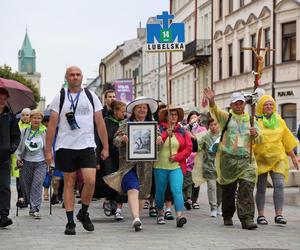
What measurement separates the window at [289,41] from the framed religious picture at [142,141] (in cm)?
2846

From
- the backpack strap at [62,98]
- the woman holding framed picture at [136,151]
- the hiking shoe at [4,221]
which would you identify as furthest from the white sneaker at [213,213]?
the backpack strap at [62,98]

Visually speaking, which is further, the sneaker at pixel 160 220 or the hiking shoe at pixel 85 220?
the sneaker at pixel 160 220

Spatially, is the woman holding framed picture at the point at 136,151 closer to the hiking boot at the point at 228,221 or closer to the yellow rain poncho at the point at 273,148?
the hiking boot at the point at 228,221

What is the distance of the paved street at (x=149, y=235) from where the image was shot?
8.62 m

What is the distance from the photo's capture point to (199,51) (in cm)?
5353

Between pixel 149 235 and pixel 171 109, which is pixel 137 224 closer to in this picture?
pixel 149 235

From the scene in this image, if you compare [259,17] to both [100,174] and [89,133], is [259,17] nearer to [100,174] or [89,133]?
[100,174]

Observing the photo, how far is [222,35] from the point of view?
49.5 meters

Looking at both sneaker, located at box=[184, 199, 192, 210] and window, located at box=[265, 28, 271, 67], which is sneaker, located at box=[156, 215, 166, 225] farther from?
window, located at box=[265, 28, 271, 67]

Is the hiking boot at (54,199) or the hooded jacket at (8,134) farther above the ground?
the hooded jacket at (8,134)

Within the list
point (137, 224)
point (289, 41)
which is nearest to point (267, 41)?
point (289, 41)

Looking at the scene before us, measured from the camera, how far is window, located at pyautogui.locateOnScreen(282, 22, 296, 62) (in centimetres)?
3872

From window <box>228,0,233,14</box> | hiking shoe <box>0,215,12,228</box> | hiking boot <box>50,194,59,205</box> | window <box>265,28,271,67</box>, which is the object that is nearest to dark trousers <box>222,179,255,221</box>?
Result: hiking shoe <box>0,215,12,228</box>

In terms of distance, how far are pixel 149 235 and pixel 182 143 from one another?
2.02 metres
